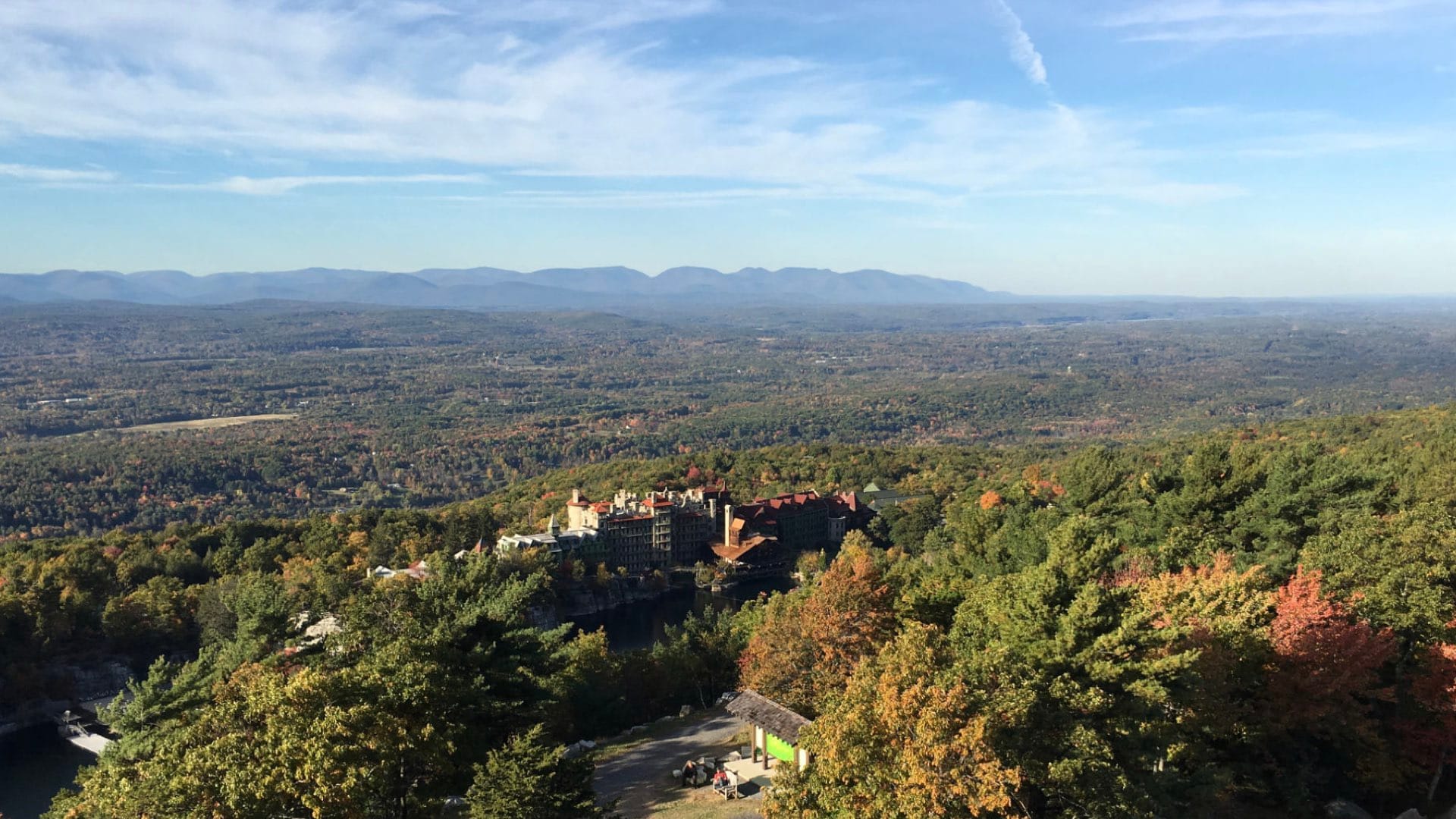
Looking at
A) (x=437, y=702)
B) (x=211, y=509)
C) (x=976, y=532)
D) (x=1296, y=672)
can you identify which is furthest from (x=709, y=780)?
(x=211, y=509)

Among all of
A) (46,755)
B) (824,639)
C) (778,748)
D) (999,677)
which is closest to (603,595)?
(46,755)

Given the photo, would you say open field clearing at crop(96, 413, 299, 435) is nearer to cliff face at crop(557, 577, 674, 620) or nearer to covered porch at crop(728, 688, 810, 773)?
cliff face at crop(557, 577, 674, 620)

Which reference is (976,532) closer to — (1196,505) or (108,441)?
(1196,505)

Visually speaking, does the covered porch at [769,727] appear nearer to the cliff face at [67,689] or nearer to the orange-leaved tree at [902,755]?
the orange-leaved tree at [902,755]

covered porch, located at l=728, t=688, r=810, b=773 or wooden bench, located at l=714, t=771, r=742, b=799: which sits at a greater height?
covered porch, located at l=728, t=688, r=810, b=773

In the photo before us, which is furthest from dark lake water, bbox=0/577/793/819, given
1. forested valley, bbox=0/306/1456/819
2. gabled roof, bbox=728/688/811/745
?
gabled roof, bbox=728/688/811/745

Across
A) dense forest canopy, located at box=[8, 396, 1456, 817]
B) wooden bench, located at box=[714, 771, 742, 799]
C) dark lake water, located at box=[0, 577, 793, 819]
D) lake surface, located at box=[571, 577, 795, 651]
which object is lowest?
lake surface, located at box=[571, 577, 795, 651]

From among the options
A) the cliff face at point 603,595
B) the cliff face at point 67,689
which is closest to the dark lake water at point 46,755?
the cliff face at point 67,689
